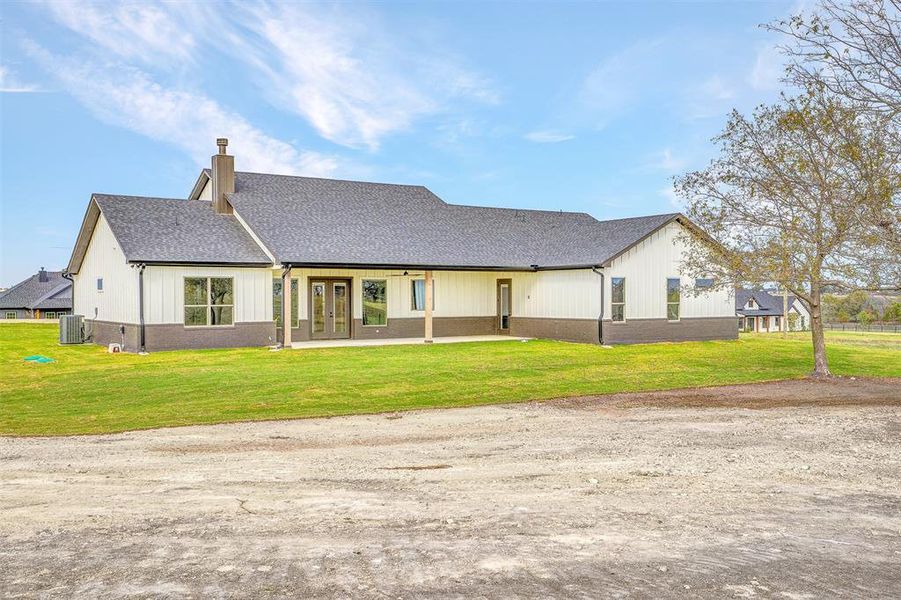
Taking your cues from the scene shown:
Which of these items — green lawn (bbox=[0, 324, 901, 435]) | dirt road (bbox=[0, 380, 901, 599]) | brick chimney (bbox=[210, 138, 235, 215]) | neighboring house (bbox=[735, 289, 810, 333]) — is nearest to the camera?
dirt road (bbox=[0, 380, 901, 599])

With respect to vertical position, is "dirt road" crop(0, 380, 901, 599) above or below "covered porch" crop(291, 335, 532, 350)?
below

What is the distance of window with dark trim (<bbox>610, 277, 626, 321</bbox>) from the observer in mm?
25391

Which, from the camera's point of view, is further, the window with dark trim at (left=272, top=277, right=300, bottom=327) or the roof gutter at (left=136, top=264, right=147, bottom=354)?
the window with dark trim at (left=272, top=277, right=300, bottom=327)

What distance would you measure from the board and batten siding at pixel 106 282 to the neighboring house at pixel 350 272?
0.33 feet

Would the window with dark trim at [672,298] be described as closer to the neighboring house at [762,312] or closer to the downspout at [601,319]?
the downspout at [601,319]

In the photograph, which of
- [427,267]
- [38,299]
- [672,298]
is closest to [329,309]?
[427,267]

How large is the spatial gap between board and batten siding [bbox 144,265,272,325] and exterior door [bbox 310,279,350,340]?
2.19m

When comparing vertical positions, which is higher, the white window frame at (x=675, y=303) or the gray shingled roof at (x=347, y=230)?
the gray shingled roof at (x=347, y=230)

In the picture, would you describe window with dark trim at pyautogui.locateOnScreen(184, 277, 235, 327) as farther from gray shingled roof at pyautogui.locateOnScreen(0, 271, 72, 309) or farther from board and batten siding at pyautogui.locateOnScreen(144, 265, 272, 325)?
gray shingled roof at pyautogui.locateOnScreen(0, 271, 72, 309)

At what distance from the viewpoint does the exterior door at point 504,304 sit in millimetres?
29266

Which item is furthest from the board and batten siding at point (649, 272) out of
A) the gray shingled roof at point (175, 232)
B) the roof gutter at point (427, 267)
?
the gray shingled roof at point (175, 232)

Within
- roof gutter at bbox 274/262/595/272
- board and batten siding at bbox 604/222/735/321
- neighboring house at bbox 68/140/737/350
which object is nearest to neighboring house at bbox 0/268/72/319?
neighboring house at bbox 68/140/737/350

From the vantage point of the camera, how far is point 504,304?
96.4 feet

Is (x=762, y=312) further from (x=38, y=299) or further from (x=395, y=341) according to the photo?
(x=38, y=299)
